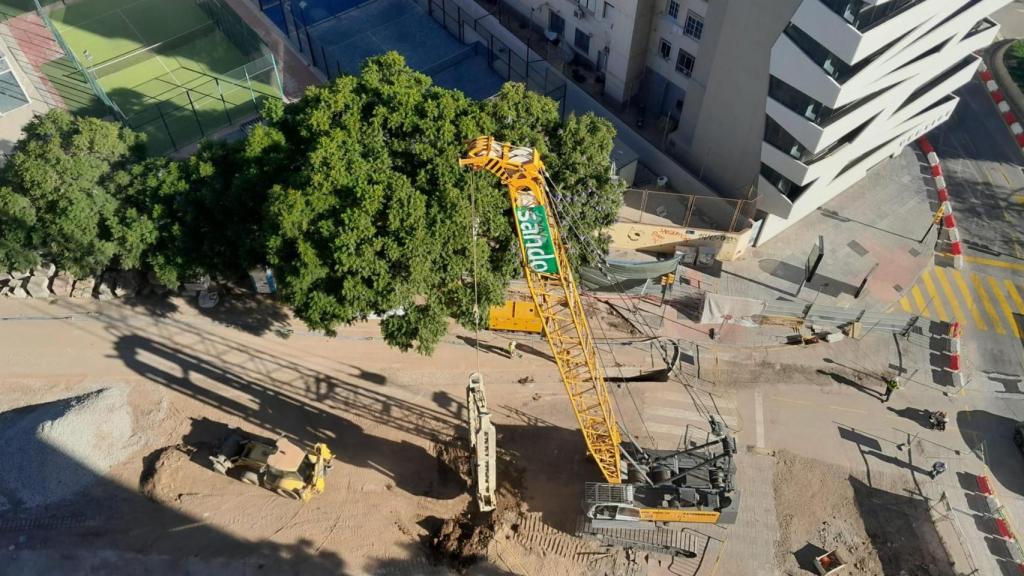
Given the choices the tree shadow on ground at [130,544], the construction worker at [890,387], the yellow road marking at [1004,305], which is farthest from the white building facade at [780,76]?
the tree shadow on ground at [130,544]

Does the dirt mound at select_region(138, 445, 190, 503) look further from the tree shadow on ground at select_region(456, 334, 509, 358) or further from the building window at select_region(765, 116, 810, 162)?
the building window at select_region(765, 116, 810, 162)

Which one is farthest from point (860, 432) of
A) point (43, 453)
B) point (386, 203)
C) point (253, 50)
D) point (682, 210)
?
point (253, 50)

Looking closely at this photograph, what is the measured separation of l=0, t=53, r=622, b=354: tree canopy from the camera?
3444 cm

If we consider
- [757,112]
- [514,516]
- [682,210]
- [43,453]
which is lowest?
[43,453]

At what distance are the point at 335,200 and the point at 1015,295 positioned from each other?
44169 mm

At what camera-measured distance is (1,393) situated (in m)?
40.7

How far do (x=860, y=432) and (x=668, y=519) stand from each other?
14046 mm

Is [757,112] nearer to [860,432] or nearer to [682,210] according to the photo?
[682,210]

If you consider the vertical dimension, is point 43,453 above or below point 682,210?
below

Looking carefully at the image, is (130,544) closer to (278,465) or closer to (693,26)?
(278,465)

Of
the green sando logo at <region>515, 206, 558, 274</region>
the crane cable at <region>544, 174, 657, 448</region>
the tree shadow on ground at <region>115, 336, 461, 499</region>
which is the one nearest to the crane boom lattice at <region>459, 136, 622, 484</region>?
the green sando logo at <region>515, 206, 558, 274</region>

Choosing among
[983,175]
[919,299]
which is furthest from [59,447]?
[983,175]

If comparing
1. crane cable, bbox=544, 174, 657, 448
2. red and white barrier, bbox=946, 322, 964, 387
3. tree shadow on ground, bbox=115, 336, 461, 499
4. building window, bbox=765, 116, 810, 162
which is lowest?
tree shadow on ground, bbox=115, 336, 461, 499

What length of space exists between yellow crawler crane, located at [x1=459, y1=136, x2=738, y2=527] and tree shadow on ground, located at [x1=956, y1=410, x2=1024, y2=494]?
1637 cm
